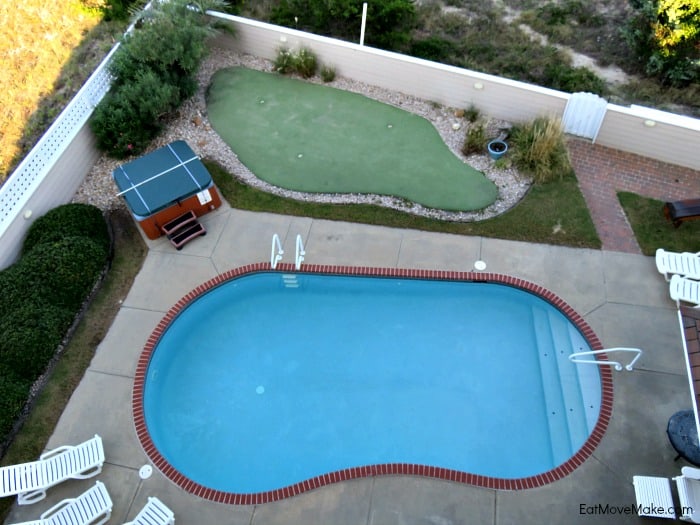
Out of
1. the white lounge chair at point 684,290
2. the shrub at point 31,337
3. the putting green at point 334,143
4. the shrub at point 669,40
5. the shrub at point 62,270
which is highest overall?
the shrub at point 669,40

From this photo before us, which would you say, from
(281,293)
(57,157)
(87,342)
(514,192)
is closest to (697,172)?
(514,192)

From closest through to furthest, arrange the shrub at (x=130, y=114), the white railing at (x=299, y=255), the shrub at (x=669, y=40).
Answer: the white railing at (x=299, y=255) → the shrub at (x=130, y=114) → the shrub at (x=669, y=40)

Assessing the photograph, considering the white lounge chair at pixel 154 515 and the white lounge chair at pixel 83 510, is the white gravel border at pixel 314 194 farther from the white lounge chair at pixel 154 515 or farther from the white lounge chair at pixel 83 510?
Result: the white lounge chair at pixel 154 515

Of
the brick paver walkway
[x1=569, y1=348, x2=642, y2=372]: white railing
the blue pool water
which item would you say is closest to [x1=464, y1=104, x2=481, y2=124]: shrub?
the brick paver walkway

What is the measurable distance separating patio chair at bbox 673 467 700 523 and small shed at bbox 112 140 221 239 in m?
8.44

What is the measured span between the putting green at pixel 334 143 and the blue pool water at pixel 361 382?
2177 mm

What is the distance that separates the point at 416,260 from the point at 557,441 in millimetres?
3658

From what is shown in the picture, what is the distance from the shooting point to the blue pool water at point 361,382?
771cm

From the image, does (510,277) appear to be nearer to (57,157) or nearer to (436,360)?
(436,360)

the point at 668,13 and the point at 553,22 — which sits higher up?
the point at 668,13

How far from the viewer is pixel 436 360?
8555 mm

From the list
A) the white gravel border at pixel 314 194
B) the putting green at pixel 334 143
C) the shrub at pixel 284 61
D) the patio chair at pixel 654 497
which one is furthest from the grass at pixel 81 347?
the patio chair at pixel 654 497

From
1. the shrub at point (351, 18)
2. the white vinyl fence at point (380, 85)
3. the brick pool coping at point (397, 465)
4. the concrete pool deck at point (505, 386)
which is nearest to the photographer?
the concrete pool deck at point (505, 386)

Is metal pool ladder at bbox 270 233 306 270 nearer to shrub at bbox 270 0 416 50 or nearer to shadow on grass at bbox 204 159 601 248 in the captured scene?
shadow on grass at bbox 204 159 601 248
